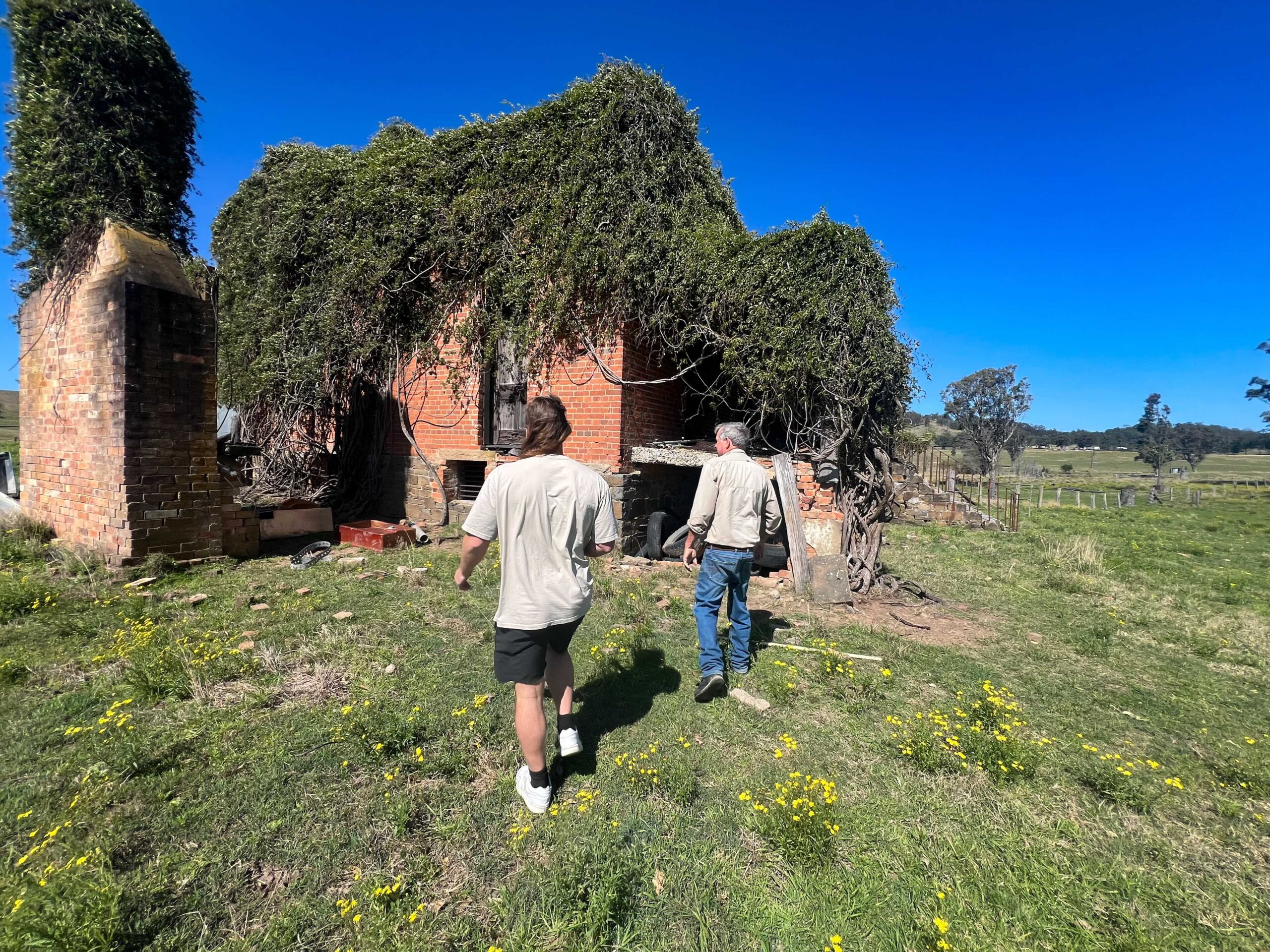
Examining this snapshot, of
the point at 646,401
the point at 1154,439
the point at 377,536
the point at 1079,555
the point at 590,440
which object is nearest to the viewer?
the point at 377,536

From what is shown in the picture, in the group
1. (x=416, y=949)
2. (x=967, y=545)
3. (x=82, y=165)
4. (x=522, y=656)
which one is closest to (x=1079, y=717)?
(x=522, y=656)

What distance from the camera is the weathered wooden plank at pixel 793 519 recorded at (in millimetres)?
6348

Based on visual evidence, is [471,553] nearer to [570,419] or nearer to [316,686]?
[316,686]

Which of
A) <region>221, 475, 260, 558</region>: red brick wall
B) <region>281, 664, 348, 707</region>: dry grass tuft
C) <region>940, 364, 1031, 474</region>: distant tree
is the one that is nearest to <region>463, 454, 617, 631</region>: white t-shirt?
<region>281, 664, 348, 707</region>: dry grass tuft

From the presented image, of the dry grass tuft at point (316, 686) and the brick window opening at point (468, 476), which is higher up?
the brick window opening at point (468, 476)

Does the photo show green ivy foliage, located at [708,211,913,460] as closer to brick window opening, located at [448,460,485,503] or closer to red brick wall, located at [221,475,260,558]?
brick window opening, located at [448,460,485,503]

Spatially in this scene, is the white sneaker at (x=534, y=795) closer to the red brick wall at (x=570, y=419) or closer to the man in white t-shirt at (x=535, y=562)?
the man in white t-shirt at (x=535, y=562)

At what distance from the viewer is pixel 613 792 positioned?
8.73 ft

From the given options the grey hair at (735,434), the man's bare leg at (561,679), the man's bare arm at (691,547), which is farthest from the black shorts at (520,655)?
the grey hair at (735,434)

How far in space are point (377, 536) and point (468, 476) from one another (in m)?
2.16

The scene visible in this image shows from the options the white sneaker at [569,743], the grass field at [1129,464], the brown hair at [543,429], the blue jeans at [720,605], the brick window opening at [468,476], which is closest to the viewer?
the brown hair at [543,429]

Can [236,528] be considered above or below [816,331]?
below

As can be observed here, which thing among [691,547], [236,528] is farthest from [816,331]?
[236,528]

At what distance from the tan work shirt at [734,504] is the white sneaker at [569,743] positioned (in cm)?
165
